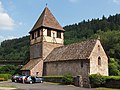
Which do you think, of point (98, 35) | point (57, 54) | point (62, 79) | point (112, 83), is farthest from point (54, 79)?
point (98, 35)

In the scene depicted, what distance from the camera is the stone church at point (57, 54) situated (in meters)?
39.3

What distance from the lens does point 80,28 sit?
469 ft

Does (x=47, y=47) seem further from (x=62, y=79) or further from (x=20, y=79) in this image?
(x=62, y=79)

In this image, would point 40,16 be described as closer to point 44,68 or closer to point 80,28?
point 44,68

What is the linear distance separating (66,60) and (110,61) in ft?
78.6

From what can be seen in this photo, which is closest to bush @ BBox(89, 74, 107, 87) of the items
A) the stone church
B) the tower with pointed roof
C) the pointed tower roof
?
the stone church

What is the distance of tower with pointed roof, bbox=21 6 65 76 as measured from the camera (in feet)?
165

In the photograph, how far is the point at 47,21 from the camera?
5412cm

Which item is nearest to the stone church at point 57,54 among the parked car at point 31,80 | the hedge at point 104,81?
the hedge at point 104,81

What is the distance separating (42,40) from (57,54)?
5.62 meters

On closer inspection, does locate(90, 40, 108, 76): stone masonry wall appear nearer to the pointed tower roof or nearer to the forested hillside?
the forested hillside

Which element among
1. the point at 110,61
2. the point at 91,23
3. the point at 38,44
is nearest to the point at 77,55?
the point at 38,44

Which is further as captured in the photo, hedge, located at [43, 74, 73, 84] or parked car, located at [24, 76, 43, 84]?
parked car, located at [24, 76, 43, 84]

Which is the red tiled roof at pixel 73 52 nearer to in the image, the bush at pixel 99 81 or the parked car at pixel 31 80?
the bush at pixel 99 81
